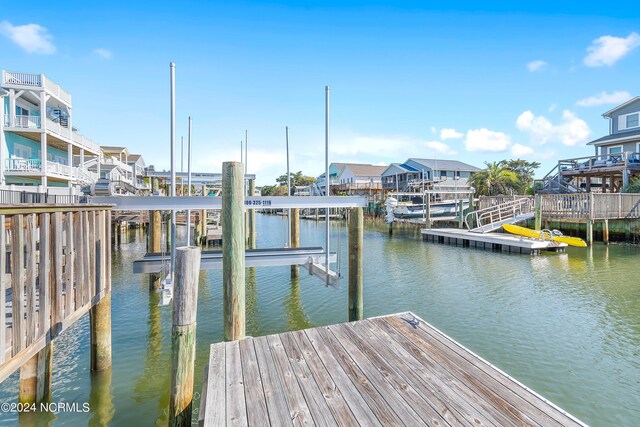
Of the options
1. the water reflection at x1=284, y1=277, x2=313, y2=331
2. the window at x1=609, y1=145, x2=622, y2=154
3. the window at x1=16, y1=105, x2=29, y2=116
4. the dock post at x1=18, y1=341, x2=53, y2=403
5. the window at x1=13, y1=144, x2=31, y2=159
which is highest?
the window at x1=16, y1=105, x2=29, y2=116

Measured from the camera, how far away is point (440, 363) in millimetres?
4211

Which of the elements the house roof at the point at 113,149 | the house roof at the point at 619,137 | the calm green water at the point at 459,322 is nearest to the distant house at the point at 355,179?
the house roof at the point at 113,149

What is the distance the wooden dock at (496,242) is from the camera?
18766mm

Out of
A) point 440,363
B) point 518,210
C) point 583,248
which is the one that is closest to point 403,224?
point 518,210

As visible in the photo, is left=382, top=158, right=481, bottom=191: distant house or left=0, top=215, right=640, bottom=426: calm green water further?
left=382, top=158, right=481, bottom=191: distant house

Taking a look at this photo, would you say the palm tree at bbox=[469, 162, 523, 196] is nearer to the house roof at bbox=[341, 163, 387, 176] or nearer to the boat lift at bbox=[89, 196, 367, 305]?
the house roof at bbox=[341, 163, 387, 176]

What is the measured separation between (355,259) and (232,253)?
9.54ft

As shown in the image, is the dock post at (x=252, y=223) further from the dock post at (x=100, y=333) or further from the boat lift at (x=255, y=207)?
the dock post at (x=100, y=333)

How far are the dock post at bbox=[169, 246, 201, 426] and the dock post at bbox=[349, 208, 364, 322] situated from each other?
11.7 ft

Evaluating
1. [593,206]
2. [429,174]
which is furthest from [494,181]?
[593,206]

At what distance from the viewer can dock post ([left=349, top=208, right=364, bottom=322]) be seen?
7.16 meters

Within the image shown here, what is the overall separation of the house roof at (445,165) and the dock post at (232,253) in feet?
153

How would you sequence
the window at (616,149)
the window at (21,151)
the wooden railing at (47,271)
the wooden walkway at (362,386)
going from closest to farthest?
the wooden walkway at (362,386) → the wooden railing at (47,271) → the window at (21,151) → the window at (616,149)

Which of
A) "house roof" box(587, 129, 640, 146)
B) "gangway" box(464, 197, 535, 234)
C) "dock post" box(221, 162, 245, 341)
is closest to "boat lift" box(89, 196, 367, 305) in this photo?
"dock post" box(221, 162, 245, 341)
